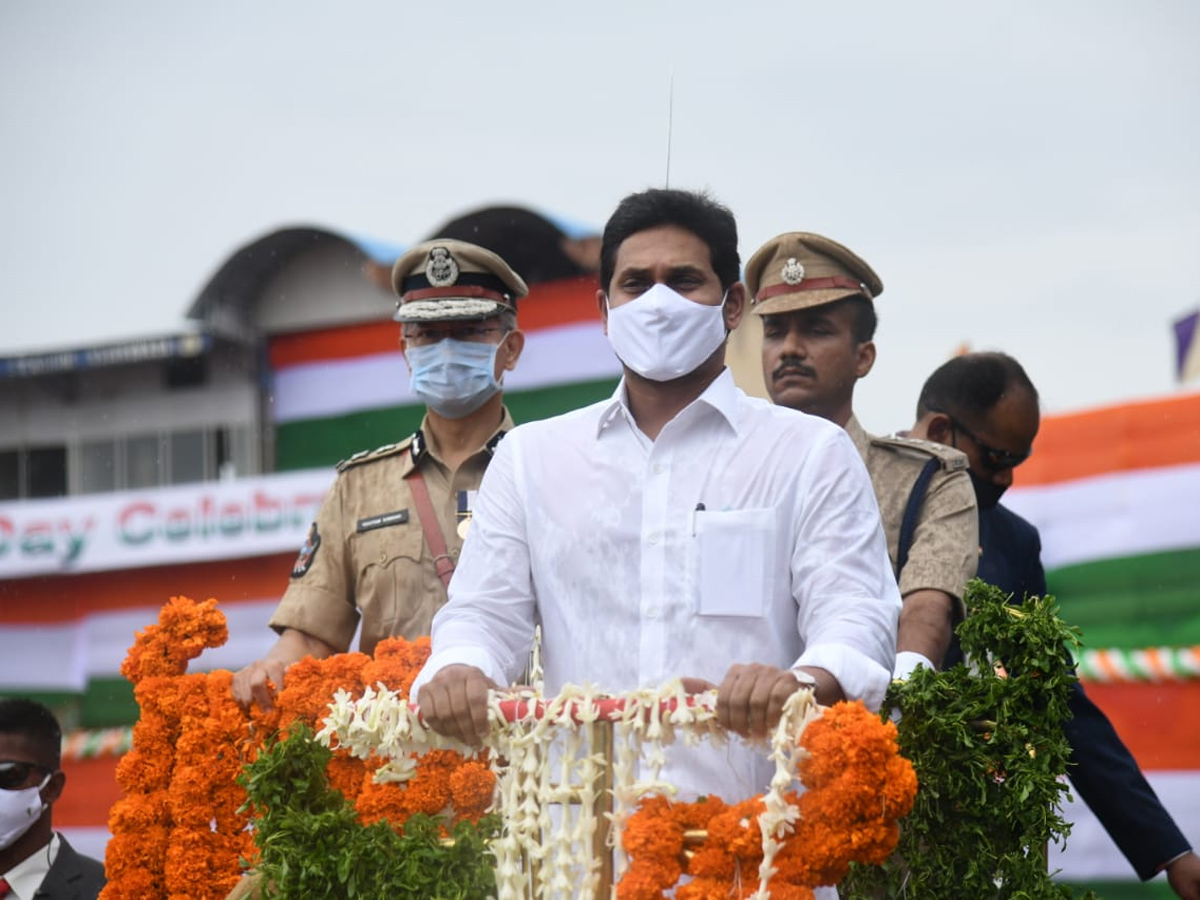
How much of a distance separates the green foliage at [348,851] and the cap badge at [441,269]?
2134 mm

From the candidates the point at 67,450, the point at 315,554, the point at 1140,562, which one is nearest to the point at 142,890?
the point at 315,554

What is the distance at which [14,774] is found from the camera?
18.3 ft

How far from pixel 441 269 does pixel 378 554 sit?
89 cm

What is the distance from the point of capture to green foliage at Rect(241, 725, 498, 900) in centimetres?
255

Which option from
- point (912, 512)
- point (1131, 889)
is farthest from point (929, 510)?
point (1131, 889)

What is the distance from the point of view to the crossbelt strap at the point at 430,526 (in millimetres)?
4398

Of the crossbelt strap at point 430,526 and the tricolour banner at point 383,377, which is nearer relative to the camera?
the crossbelt strap at point 430,526

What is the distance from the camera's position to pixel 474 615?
2.86 meters

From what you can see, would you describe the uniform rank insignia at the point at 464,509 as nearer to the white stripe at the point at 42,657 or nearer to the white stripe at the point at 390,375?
the white stripe at the point at 390,375

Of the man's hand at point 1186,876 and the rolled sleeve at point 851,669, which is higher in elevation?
the rolled sleeve at point 851,669

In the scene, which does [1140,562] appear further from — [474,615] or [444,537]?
[474,615]

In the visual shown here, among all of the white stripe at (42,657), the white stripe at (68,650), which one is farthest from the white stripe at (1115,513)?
the white stripe at (42,657)

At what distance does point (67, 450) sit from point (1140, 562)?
6088 mm

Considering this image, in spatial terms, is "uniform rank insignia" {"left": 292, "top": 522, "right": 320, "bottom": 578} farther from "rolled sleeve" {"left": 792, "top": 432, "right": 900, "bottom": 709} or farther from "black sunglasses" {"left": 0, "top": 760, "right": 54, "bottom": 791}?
"rolled sleeve" {"left": 792, "top": 432, "right": 900, "bottom": 709}
